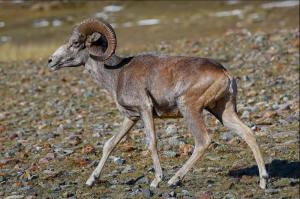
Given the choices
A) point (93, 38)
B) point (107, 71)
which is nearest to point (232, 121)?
point (107, 71)

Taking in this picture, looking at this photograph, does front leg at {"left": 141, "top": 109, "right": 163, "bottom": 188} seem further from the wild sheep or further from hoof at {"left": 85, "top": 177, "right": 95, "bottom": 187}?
hoof at {"left": 85, "top": 177, "right": 95, "bottom": 187}

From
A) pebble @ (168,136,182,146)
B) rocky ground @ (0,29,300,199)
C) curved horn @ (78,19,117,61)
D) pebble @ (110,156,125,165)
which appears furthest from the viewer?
pebble @ (168,136,182,146)

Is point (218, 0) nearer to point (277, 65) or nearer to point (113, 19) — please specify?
point (113, 19)

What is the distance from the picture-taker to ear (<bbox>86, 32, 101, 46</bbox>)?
1306cm

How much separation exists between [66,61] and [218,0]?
75.6 metres

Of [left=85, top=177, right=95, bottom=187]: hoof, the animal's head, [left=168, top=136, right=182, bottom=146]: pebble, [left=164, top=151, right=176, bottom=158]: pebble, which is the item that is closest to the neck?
the animal's head

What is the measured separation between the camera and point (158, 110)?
39.9 ft

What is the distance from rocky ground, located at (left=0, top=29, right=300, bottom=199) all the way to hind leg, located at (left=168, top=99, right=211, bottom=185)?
0.26 m

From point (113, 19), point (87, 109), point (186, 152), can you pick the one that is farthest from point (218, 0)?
point (186, 152)

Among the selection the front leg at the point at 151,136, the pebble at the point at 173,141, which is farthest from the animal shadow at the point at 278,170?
the pebble at the point at 173,141

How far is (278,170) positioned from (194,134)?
1.77 m

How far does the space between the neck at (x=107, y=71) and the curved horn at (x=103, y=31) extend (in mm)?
219

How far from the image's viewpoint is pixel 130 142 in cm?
1557

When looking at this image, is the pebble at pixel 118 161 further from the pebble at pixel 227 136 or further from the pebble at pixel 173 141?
the pebble at pixel 227 136
